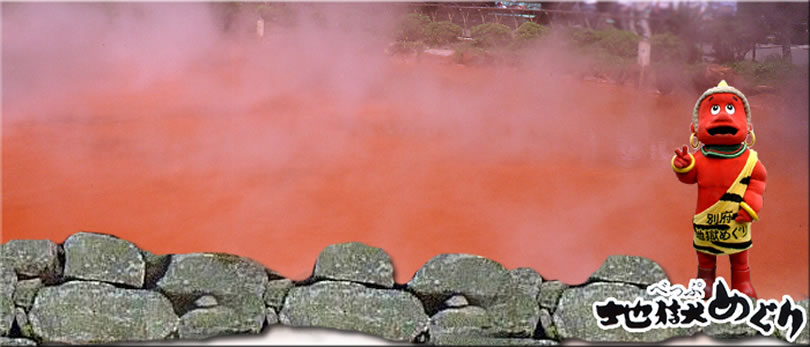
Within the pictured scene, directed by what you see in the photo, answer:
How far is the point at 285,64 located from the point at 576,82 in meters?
1.33

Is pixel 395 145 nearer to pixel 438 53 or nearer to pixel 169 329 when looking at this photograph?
pixel 438 53

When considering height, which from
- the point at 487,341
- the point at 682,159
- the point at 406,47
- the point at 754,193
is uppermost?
the point at 406,47

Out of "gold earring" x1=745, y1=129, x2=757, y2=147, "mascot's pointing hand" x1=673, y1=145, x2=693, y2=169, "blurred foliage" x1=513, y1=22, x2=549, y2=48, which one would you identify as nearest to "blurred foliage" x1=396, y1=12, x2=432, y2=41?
"blurred foliage" x1=513, y1=22, x2=549, y2=48

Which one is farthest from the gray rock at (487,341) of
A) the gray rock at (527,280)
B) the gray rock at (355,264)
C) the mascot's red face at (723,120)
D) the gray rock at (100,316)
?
the gray rock at (100,316)

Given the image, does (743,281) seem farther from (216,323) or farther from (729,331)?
(216,323)

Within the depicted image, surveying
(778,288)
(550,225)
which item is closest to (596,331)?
(550,225)

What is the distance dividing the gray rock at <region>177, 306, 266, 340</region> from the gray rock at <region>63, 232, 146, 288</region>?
0.95ft

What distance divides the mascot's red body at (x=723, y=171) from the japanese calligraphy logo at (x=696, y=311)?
22 centimetres

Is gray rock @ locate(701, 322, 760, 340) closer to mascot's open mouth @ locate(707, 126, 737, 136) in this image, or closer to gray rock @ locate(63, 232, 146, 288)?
mascot's open mouth @ locate(707, 126, 737, 136)

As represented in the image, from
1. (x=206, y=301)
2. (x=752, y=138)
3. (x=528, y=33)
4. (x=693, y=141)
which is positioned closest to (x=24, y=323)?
(x=206, y=301)

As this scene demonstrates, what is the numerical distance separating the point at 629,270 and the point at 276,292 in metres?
1.59

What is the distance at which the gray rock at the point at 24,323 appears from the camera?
12.8 ft

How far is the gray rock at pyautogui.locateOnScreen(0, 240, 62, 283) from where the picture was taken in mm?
3914

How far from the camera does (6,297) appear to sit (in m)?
3.93
